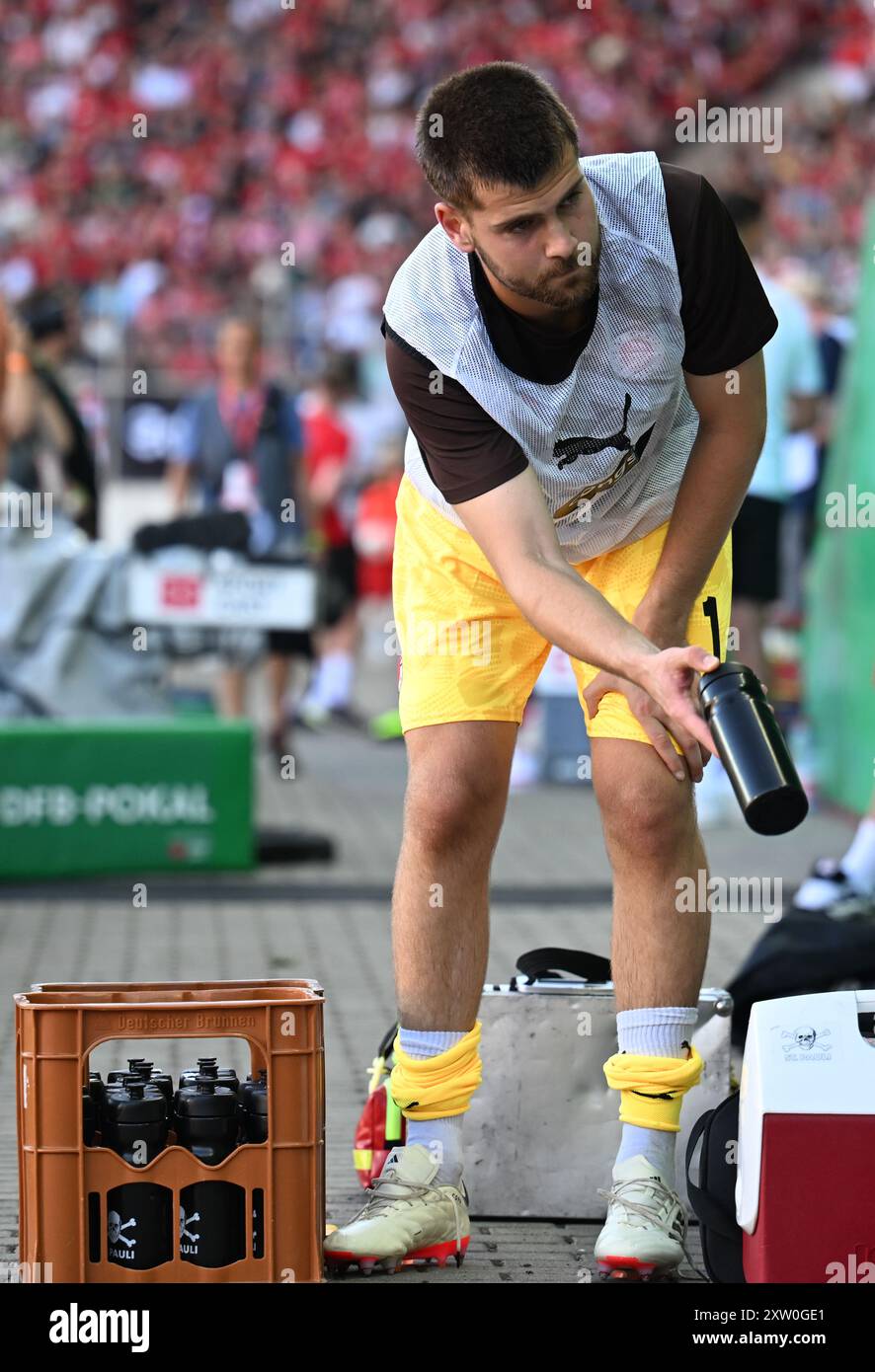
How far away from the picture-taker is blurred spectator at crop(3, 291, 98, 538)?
32.1ft

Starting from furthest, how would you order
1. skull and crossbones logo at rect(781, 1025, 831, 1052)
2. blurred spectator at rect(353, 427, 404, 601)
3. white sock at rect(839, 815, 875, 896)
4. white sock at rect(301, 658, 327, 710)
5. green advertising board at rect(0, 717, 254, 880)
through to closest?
blurred spectator at rect(353, 427, 404, 601) → white sock at rect(301, 658, 327, 710) → green advertising board at rect(0, 717, 254, 880) → white sock at rect(839, 815, 875, 896) → skull and crossbones logo at rect(781, 1025, 831, 1052)

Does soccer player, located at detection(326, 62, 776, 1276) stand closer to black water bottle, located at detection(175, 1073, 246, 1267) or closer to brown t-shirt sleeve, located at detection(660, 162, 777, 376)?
brown t-shirt sleeve, located at detection(660, 162, 777, 376)

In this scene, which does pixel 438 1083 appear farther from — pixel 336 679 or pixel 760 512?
pixel 336 679

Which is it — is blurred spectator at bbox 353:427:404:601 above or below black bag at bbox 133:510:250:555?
above

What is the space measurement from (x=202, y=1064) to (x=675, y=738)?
94 cm

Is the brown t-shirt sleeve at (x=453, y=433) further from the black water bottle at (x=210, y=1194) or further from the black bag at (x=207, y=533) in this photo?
the black bag at (x=207, y=533)

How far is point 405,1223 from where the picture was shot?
3.30m

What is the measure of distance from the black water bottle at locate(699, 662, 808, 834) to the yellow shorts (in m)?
0.64

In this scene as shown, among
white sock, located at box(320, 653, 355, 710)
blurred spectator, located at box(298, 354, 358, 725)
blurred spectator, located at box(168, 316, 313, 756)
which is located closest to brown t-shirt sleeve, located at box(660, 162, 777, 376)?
blurred spectator, located at box(168, 316, 313, 756)

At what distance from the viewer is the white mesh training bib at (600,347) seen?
10.5 ft

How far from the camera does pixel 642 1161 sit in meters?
3.31

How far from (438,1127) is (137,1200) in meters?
0.60

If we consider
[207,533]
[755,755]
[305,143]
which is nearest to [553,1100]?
[755,755]
